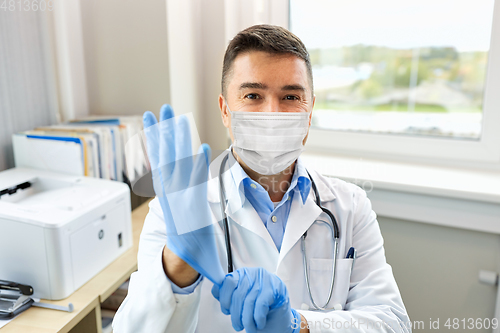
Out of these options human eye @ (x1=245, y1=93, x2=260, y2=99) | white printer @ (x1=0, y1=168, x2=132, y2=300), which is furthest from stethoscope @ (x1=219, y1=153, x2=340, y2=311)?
white printer @ (x1=0, y1=168, x2=132, y2=300)

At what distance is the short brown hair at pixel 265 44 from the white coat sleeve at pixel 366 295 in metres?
0.48

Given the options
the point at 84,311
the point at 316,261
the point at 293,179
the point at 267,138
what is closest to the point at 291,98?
the point at 267,138

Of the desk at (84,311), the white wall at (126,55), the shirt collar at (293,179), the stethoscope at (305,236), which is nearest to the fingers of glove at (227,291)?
the stethoscope at (305,236)

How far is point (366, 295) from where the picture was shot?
1.02 m

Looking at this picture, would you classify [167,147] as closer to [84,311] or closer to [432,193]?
[84,311]

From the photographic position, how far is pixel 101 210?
4.55 feet

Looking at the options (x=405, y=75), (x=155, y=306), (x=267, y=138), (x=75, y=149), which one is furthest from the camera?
(x=405, y=75)

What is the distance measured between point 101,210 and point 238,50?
793 mm

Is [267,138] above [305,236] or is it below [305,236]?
above

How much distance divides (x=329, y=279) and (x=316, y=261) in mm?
60

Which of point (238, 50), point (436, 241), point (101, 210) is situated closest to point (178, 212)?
point (238, 50)

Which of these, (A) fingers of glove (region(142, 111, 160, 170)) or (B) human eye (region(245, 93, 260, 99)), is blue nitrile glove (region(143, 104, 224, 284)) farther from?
(B) human eye (region(245, 93, 260, 99))

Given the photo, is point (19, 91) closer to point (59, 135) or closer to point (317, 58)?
point (59, 135)

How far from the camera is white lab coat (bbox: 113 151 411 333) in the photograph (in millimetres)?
937
